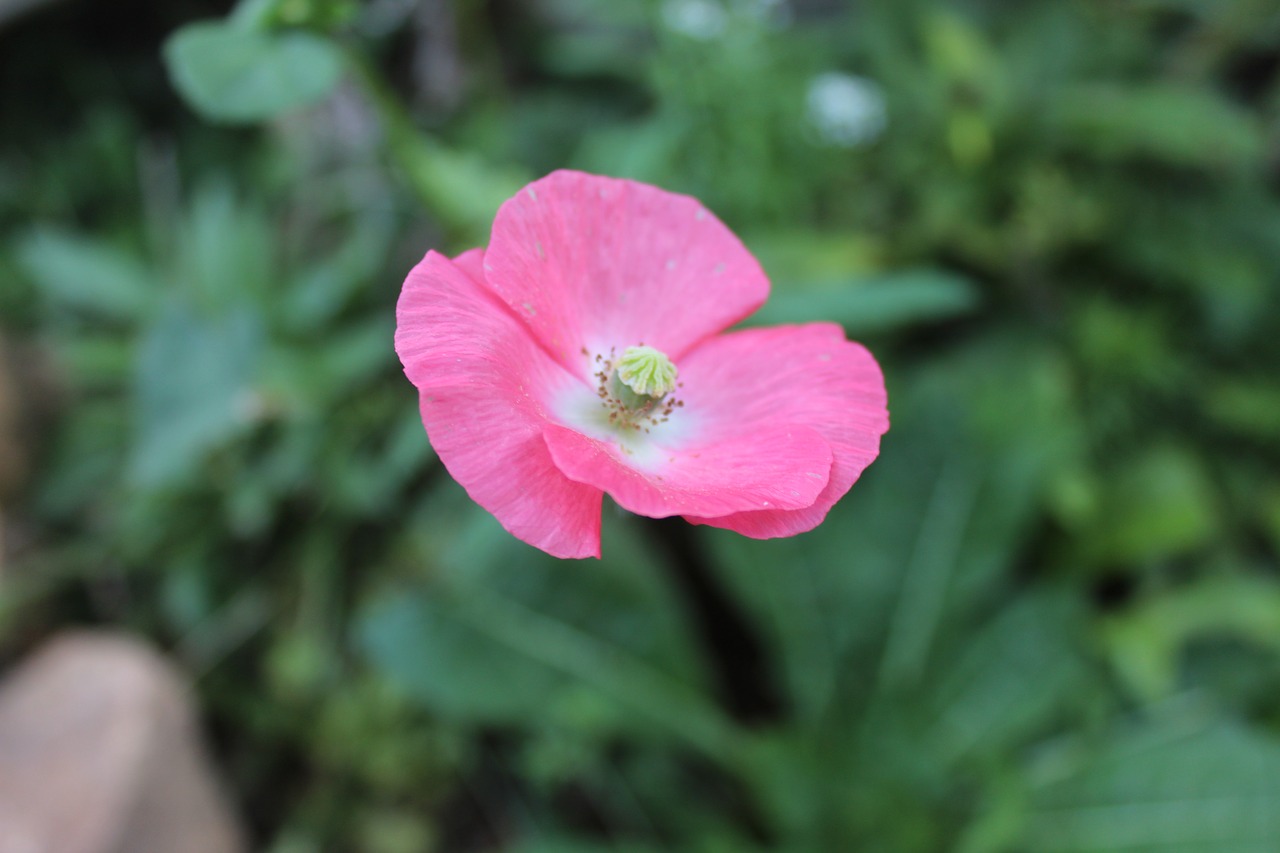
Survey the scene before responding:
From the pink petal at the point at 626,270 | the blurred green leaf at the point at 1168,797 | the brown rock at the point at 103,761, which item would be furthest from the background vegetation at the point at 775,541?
the pink petal at the point at 626,270

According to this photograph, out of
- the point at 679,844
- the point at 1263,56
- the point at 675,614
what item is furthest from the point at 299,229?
the point at 1263,56

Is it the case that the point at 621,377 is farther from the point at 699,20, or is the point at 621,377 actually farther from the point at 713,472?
the point at 699,20

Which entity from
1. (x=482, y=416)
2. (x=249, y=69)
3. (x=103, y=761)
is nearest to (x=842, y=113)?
(x=249, y=69)

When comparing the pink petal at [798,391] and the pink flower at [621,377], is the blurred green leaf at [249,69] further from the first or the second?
the pink petal at [798,391]

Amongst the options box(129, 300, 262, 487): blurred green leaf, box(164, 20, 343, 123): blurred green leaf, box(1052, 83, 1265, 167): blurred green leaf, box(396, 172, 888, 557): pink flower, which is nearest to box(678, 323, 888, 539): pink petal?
box(396, 172, 888, 557): pink flower

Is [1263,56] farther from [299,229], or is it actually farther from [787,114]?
[299,229]

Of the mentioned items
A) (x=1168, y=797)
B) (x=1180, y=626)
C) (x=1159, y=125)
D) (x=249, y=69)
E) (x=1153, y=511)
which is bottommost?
(x=1168, y=797)

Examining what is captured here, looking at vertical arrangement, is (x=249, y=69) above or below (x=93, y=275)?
above
